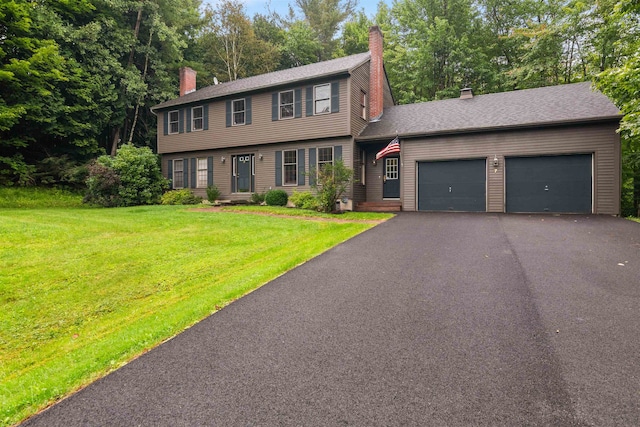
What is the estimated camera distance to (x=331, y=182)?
12.2 metres

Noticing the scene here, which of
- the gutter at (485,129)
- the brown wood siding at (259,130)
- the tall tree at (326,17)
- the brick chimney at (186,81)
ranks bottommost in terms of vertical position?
the gutter at (485,129)

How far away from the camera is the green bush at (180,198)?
645 inches

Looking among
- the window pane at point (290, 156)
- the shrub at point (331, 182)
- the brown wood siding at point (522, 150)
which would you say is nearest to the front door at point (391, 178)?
the brown wood siding at point (522, 150)

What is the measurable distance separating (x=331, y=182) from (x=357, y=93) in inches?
198

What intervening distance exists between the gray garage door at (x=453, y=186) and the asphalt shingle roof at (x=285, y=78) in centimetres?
538

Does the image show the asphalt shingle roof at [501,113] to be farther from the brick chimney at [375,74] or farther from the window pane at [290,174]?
the window pane at [290,174]

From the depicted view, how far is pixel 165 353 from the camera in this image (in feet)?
9.48

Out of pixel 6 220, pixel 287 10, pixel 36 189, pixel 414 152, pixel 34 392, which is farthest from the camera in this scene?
pixel 287 10

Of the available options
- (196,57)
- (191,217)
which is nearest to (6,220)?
(191,217)

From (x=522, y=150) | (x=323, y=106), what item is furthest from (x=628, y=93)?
(x=323, y=106)

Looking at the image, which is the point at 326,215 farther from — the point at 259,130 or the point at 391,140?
the point at 259,130

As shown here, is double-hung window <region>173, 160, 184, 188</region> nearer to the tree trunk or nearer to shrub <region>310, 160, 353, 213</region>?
the tree trunk

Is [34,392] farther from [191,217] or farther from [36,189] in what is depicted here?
[36,189]

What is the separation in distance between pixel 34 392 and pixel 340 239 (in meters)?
5.78
